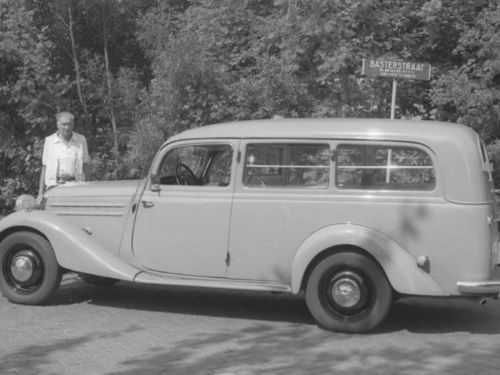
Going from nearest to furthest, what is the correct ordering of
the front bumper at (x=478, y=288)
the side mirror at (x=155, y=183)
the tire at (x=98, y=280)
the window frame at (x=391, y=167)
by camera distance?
1. the front bumper at (x=478, y=288)
2. the window frame at (x=391, y=167)
3. the side mirror at (x=155, y=183)
4. the tire at (x=98, y=280)

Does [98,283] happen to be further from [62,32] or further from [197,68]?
[62,32]

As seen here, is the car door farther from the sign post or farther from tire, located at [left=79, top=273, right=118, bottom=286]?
the sign post

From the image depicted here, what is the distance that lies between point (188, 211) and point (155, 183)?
18.7 inches

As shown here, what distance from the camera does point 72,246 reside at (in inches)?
257

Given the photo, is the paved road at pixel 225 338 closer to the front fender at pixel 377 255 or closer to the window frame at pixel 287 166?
the front fender at pixel 377 255

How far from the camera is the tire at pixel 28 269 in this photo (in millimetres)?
6660

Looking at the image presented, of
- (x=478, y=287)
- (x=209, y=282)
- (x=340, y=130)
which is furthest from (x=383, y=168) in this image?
(x=209, y=282)

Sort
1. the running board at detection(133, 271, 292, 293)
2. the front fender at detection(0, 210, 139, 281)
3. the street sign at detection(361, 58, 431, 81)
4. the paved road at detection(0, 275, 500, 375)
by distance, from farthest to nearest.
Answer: the street sign at detection(361, 58, 431, 81)
the front fender at detection(0, 210, 139, 281)
the running board at detection(133, 271, 292, 293)
the paved road at detection(0, 275, 500, 375)

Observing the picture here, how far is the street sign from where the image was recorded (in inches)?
333

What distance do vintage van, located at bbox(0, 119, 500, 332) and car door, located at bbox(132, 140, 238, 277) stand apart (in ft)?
0.04

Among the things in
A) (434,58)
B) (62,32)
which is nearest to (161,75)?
(62,32)

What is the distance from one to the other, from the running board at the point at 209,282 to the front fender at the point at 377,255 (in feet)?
0.72

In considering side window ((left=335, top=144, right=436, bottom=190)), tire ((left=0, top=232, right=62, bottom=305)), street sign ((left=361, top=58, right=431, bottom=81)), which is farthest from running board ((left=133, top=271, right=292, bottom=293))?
street sign ((left=361, top=58, right=431, bottom=81))

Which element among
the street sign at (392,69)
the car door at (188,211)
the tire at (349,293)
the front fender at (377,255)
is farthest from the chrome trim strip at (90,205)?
the street sign at (392,69)
